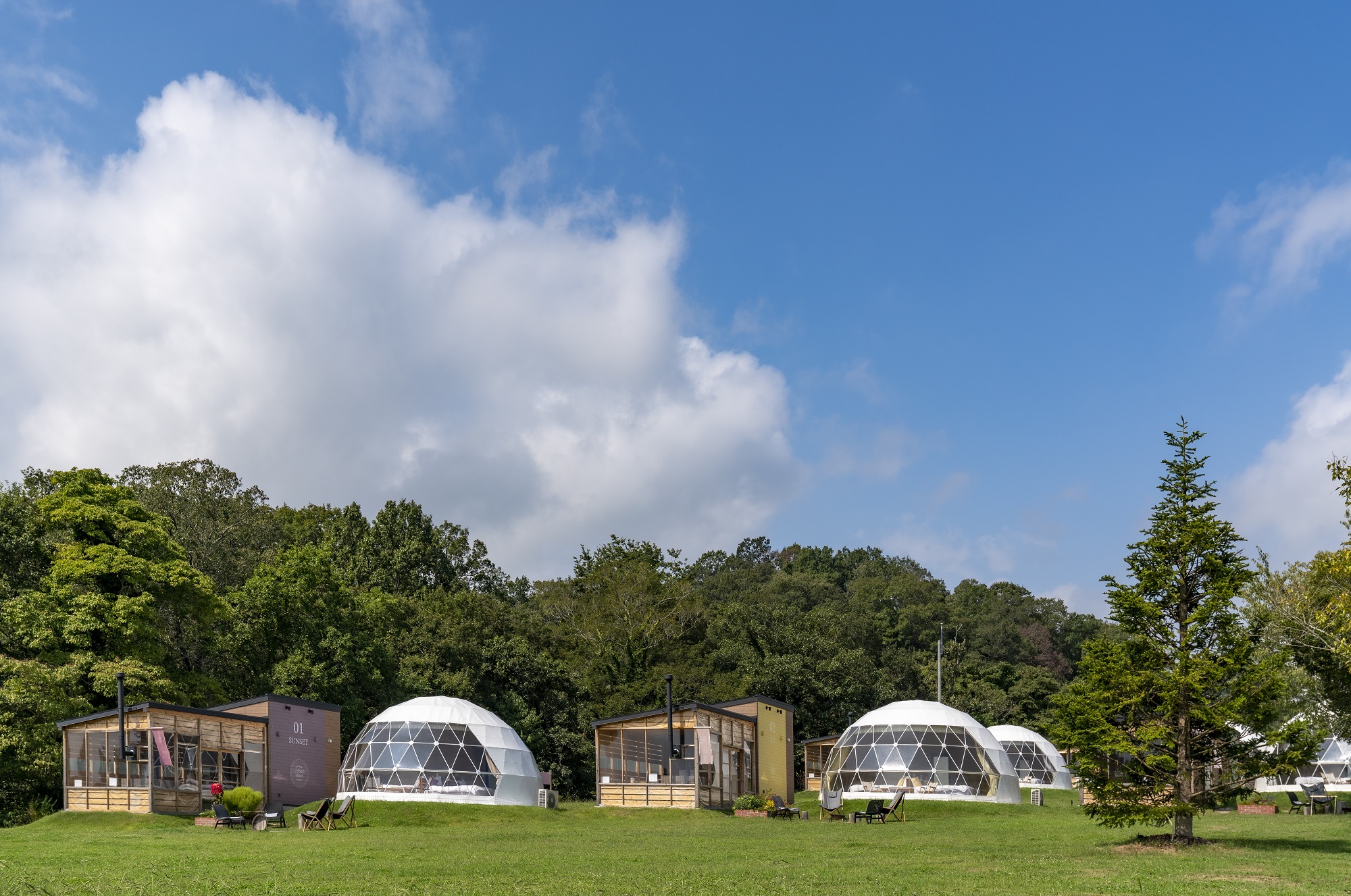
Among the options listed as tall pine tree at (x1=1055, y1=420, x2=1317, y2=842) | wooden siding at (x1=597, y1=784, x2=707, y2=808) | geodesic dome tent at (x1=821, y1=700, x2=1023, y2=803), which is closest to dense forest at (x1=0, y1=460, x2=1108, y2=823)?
geodesic dome tent at (x1=821, y1=700, x2=1023, y2=803)

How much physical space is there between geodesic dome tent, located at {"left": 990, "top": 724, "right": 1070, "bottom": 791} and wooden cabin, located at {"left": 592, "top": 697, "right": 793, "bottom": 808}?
1607cm

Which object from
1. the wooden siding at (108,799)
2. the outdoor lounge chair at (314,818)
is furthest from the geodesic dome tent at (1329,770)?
the wooden siding at (108,799)

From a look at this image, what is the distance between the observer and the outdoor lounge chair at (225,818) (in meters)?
27.7

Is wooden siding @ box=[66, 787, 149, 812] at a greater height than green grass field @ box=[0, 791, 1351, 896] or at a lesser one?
lesser

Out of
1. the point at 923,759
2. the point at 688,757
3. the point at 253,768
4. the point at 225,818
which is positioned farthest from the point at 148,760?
the point at 923,759

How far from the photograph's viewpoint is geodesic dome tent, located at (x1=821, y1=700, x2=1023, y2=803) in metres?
40.4

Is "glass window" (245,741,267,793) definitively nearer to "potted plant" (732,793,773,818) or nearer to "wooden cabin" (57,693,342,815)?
"wooden cabin" (57,693,342,815)

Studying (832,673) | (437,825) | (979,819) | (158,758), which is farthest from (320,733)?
(832,673)

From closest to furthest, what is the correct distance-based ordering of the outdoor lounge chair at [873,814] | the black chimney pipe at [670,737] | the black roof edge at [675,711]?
1. the outdoor lounge chair at [873,814]
2. the black chimney pipe at [670,737]
3. the black roof edge at [675,711]

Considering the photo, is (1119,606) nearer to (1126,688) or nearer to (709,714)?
(1126,688)

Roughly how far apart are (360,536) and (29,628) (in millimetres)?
36409

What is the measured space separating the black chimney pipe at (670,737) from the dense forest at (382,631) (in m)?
13.4

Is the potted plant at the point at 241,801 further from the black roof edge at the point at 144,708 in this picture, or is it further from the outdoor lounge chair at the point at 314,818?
the outdoor lounge chair at the point at 314,818

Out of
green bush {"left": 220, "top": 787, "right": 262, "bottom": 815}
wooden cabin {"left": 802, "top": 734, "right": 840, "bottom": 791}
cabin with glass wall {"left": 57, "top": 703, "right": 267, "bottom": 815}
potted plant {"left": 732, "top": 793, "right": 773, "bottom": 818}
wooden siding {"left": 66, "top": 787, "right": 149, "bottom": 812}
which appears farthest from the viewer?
wooden cabin {"left": 802, "top": 734, "right": 840, "bottom": 791}
